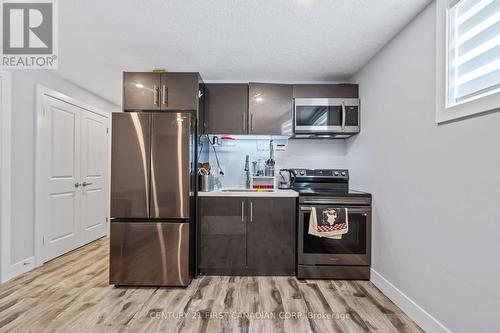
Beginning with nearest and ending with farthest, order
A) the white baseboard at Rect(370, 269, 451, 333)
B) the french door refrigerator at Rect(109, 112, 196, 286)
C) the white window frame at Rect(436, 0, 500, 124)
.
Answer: the white window frame at Rect(436, 0, 500, 124), the white baseboard at Rect(370, 269, 451, 333), the french door refrigerator at Rect(109, 112, 196, 286)

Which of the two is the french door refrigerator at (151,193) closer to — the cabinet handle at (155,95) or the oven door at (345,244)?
the cabinet handle at (155,95)

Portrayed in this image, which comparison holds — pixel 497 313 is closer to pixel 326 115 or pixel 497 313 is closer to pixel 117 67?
pixel 326 115

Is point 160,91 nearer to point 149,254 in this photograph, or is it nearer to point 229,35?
point 229,35

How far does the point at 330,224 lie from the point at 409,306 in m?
0.88

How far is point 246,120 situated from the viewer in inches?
117

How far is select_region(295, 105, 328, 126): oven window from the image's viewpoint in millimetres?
2900

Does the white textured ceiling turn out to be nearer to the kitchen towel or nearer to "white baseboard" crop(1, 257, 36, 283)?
the kitchen towel

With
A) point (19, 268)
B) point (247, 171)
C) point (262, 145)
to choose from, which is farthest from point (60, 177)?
point (262, 145)

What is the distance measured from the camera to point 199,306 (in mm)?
2117

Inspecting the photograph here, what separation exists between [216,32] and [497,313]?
257 cm

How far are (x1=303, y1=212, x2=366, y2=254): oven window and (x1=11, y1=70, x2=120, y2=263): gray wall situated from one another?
302 cm

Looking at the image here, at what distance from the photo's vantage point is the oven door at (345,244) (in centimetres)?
262

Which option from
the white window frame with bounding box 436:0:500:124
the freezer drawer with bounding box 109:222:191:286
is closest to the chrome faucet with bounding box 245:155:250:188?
the freezer drawer with bounding box 109:222:191:286

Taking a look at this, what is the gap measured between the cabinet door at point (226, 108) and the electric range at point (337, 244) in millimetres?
1134
